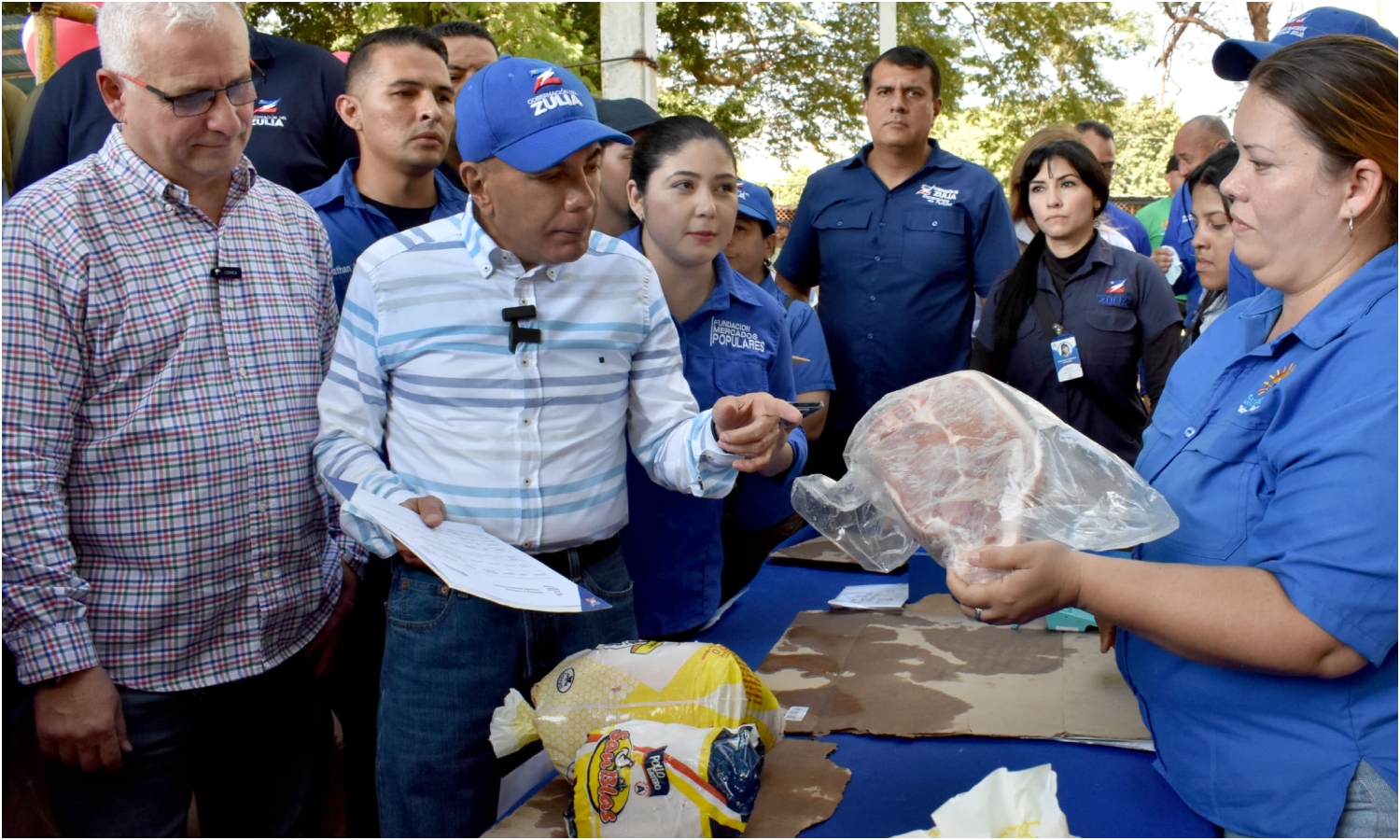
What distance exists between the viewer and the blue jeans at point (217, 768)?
1.66m

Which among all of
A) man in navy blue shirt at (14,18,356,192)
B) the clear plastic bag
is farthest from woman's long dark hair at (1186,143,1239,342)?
man in navy blue shirt at (14,18,356,192)

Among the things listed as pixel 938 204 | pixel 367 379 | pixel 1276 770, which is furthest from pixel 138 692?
pixel 938 204

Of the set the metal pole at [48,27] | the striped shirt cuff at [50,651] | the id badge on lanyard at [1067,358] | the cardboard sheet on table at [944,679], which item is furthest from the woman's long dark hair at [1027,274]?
the metal pole at [48,27]

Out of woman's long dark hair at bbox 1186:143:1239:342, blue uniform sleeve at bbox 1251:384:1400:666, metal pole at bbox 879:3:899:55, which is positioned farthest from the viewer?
metal pole at bbox 879:3:899:55

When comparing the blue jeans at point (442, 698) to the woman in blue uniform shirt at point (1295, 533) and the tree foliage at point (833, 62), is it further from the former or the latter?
the tree foliage at point (833, 62)

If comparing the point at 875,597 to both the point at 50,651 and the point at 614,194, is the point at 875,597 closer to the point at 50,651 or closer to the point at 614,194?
the point at 614,194

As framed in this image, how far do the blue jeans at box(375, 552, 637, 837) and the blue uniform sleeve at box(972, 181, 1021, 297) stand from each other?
8.26ft

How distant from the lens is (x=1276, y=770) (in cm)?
128

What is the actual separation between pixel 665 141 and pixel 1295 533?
162 centimetres

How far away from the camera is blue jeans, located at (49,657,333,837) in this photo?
1.66 m

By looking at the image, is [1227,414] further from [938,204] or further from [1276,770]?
[938,204]

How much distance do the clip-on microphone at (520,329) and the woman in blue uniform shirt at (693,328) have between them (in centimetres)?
58

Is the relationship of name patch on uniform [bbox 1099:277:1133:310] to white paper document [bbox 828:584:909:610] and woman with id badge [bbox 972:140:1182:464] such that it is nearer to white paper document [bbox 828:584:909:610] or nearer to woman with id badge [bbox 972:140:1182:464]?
woman with id badge [bbox 972:140:1182:464]

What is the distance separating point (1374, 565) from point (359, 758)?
204cm
